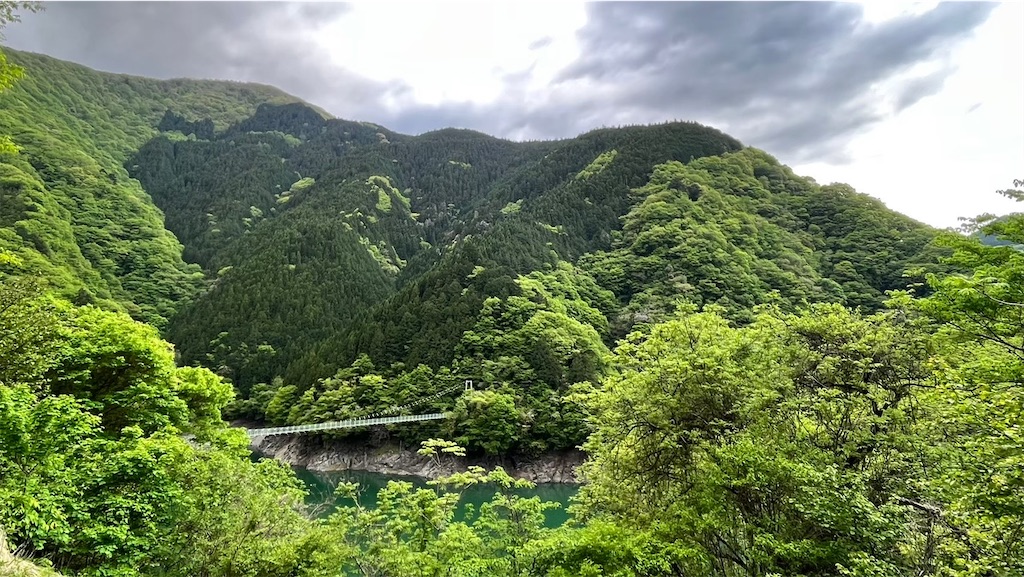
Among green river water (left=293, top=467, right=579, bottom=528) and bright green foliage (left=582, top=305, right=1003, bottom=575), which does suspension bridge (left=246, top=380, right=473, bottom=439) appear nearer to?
green river water (left=293, top=467, right=579, bottom=528)

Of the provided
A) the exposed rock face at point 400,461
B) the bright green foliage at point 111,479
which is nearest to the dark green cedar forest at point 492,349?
the bright green foliage at point 111,479

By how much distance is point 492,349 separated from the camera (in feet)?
159

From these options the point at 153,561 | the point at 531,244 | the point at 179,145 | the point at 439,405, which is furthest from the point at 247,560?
the point at 179,145

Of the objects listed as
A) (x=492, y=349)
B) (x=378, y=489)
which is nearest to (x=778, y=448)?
(x=378, y=489)

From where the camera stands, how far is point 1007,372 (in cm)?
724

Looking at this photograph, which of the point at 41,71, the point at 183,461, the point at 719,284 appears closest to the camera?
the point at 183,461

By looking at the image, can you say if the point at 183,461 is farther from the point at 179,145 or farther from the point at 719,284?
the point at 179,145

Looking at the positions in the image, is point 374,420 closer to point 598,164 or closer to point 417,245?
point 417,245

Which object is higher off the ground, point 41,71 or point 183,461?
point 41,71

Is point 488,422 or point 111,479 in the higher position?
point 111,479

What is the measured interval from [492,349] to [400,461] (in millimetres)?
13228

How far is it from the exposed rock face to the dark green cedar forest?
1399mm

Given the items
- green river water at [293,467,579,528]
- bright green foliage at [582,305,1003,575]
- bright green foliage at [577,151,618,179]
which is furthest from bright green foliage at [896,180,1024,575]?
bright green foliage at [577,151,618,179]

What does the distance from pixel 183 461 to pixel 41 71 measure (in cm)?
16067
